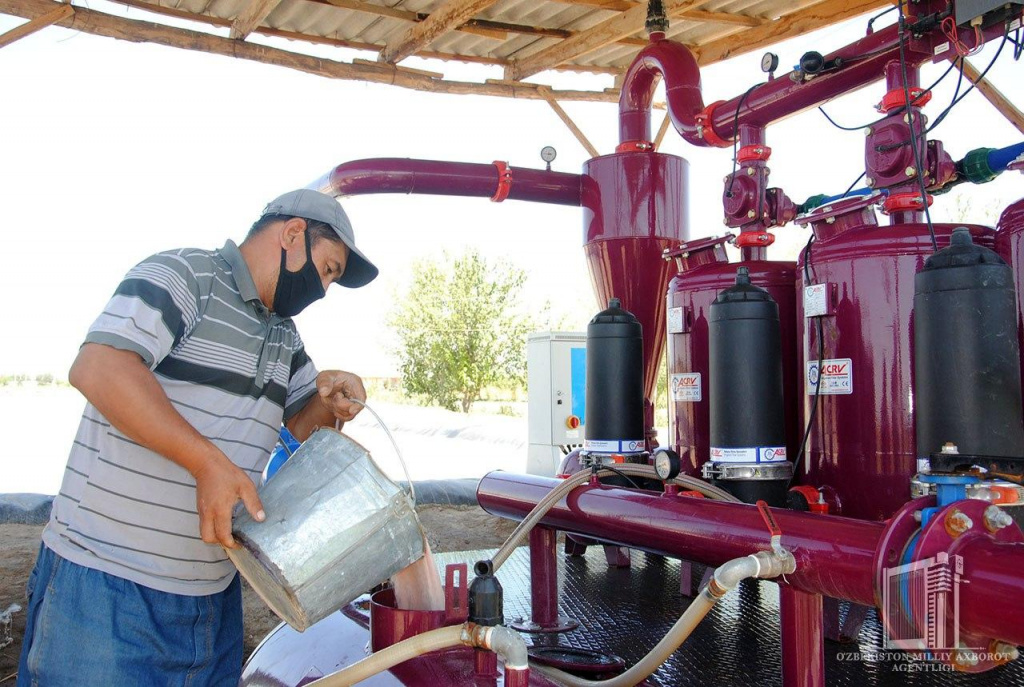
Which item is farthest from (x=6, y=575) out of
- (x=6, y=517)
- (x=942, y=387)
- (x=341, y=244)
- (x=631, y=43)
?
(x=631, y=43)

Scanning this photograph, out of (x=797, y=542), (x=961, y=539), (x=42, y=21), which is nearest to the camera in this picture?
(x=961, y=539)

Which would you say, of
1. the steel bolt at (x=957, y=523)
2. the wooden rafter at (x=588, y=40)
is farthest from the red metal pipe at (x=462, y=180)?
the steel bolt at (x=957, y=523)

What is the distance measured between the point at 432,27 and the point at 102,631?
4.05 m

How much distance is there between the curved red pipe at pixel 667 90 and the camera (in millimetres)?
3771

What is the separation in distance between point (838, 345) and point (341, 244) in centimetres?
140

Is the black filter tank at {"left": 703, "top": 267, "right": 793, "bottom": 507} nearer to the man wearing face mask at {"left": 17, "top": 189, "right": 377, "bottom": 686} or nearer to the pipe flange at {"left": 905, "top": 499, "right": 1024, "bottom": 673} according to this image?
the pipe flange at {"left": 905, "top": 499, "right": 1024, "bottom": 673}

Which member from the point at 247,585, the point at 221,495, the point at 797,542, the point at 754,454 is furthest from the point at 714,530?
the point at 247,585

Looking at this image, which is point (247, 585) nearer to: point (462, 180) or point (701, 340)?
point (462, 180)

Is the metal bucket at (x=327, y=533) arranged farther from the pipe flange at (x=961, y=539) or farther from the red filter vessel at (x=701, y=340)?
the red filter vessel at (x=701, y=340)

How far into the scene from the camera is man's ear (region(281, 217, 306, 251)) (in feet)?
6.54

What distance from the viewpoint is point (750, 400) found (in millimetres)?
2381

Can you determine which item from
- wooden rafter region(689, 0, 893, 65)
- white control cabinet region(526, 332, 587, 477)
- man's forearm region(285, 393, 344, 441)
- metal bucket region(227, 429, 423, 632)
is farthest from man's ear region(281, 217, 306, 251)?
white control cabinet region(526, 332, 587, 477)

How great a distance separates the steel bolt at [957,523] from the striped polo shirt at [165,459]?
1.42 m

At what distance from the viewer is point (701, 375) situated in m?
3.09
